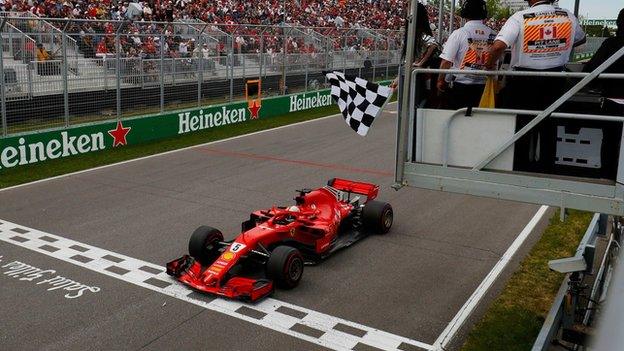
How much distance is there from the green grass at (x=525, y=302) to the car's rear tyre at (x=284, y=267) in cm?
188

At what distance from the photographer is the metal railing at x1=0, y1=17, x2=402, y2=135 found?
1169cm

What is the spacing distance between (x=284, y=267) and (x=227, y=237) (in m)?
2.04

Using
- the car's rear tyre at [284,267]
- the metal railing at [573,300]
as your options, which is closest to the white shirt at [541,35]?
the metal railing at [573,300]

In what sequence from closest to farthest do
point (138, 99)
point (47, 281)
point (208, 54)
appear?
point (47, 281) < point (138, 99) < point (208, 54)

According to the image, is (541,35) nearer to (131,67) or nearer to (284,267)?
(284,267)

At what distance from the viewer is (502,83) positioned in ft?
15.6

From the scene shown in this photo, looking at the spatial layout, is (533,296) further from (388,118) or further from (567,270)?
(388,118)

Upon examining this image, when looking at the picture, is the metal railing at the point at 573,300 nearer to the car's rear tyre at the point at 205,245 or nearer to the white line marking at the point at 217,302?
the white line marking at the point at 217,302

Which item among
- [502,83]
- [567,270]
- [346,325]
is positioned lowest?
[346,325]

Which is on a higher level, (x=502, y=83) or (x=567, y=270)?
(x=502, y=83)

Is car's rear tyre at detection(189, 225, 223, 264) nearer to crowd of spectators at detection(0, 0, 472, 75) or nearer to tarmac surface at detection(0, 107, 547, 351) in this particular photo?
tarmac surface at detection(0, 107, 547, 351)

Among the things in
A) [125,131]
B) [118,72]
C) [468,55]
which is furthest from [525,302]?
[118,72]

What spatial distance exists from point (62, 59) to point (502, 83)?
1010cm

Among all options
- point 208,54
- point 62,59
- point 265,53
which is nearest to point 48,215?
point 62,59
